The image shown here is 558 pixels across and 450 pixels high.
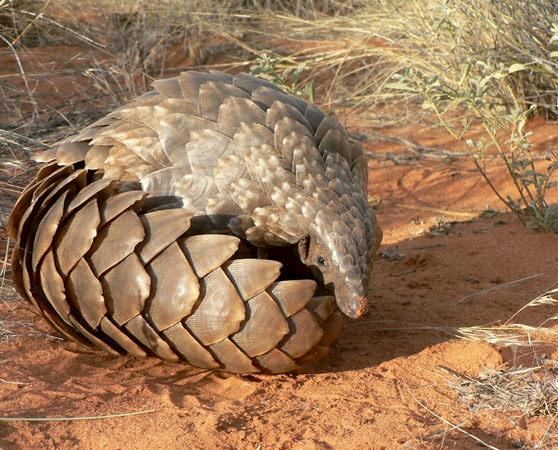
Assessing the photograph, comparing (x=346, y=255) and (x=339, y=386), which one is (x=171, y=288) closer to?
(x=346, y=255)

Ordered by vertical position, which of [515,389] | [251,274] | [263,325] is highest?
[251,274]

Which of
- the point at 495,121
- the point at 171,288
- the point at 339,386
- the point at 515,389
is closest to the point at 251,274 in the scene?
the point at 171,288

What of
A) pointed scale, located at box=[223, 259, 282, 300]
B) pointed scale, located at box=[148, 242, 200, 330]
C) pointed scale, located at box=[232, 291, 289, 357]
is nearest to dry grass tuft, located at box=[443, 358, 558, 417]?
pointed scale, located at box=[232, 291, 289, 357]

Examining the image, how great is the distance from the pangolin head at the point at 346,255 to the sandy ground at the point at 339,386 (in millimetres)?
394

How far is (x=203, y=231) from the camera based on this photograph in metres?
3.40

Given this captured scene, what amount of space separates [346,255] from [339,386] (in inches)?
21.8

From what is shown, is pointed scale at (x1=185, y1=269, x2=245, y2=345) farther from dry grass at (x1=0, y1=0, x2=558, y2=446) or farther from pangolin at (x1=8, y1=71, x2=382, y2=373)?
dry grass at (x1=0, y1=0, x2=558, y2=446)

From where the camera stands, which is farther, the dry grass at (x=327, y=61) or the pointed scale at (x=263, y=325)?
the dry grass at (x=327, y=61)

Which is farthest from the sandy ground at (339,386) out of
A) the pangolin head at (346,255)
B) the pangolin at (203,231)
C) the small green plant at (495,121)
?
the small green plant at (495,121)

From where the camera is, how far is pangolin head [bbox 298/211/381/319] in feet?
10.7

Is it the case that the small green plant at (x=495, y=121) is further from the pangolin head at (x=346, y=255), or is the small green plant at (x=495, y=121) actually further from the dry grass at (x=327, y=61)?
the pangolin head at (x=346, y=255)

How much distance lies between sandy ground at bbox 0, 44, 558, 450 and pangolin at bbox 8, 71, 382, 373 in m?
0.16

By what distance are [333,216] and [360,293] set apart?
317mm

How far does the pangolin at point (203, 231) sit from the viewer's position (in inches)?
125
